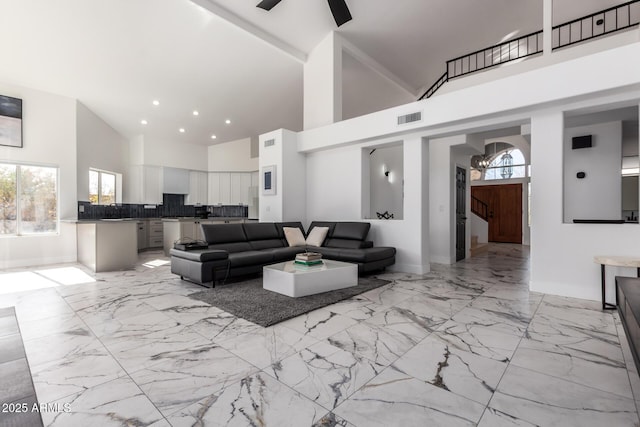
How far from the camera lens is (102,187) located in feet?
24.8

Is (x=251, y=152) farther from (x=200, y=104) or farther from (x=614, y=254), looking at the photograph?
(x=614, y=254)

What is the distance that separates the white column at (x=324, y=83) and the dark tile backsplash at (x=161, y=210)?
15.2ft

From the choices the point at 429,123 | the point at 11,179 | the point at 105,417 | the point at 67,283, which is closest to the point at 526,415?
the point at 105,417

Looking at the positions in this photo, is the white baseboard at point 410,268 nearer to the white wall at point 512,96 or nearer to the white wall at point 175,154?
the white wall at point 512,96

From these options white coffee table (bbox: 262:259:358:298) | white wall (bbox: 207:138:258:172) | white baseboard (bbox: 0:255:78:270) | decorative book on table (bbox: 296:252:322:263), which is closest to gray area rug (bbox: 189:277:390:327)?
white coffee table (bbox: 262:259:358:298)

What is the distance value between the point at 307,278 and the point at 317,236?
85.9 inches

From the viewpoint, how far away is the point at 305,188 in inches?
274

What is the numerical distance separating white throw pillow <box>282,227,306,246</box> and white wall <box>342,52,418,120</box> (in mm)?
4200

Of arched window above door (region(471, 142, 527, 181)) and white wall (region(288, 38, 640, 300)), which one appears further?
arched window above door (region(471, 142, 527, 181))

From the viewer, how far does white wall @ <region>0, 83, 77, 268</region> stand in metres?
5.59

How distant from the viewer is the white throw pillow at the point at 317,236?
567 cm

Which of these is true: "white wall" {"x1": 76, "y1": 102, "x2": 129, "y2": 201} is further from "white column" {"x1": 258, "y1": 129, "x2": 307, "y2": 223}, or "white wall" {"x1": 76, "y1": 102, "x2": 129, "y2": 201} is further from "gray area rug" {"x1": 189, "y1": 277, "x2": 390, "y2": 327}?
"gray area rug" {"x1": 189, "y1": 277, "x2": 390, "y2": 327}

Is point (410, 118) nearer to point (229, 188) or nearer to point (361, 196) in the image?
point (361, 196)

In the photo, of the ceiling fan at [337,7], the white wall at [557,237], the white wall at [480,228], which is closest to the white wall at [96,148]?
the ceiling fan at [337,7]
